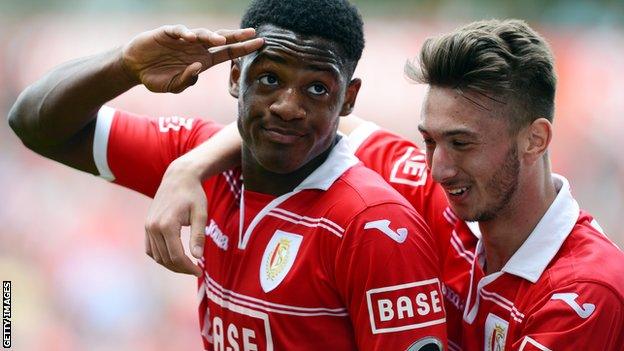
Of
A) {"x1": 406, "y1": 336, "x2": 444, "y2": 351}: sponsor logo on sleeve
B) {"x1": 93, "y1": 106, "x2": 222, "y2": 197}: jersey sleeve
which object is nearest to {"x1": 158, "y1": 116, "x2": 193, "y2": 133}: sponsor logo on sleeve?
{"x1": 93, "y1": 106, "x2": 222, "y2": 197}: jersey sleeve

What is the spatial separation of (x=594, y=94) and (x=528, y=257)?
383 cm

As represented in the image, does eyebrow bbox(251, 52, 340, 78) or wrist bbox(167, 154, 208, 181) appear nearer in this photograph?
eyebrow bbox(251, 52, 340, 78)

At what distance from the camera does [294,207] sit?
2309mm

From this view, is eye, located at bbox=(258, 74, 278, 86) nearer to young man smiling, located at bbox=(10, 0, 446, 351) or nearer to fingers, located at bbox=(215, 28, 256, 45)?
young man smiling, located at bbox=(10, 0, 446, 351)

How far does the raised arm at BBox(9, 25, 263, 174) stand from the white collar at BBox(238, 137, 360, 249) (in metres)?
0.34

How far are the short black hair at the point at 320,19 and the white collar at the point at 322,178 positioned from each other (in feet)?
0.69

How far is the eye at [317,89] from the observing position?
221 cm

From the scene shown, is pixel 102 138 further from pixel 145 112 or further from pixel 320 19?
pixel 145 112

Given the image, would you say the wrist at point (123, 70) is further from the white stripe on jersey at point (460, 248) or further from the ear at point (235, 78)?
the white stripe on jersey at point (460, 248)

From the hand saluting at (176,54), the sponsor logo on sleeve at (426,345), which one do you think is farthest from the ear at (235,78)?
the sponsor logo on sleeve at (426,345)

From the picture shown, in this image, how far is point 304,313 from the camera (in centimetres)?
216

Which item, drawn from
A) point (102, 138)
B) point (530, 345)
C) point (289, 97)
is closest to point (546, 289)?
point (530, 345)

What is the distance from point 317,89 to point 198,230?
42 cm

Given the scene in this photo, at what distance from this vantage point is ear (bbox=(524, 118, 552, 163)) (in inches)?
90.0
